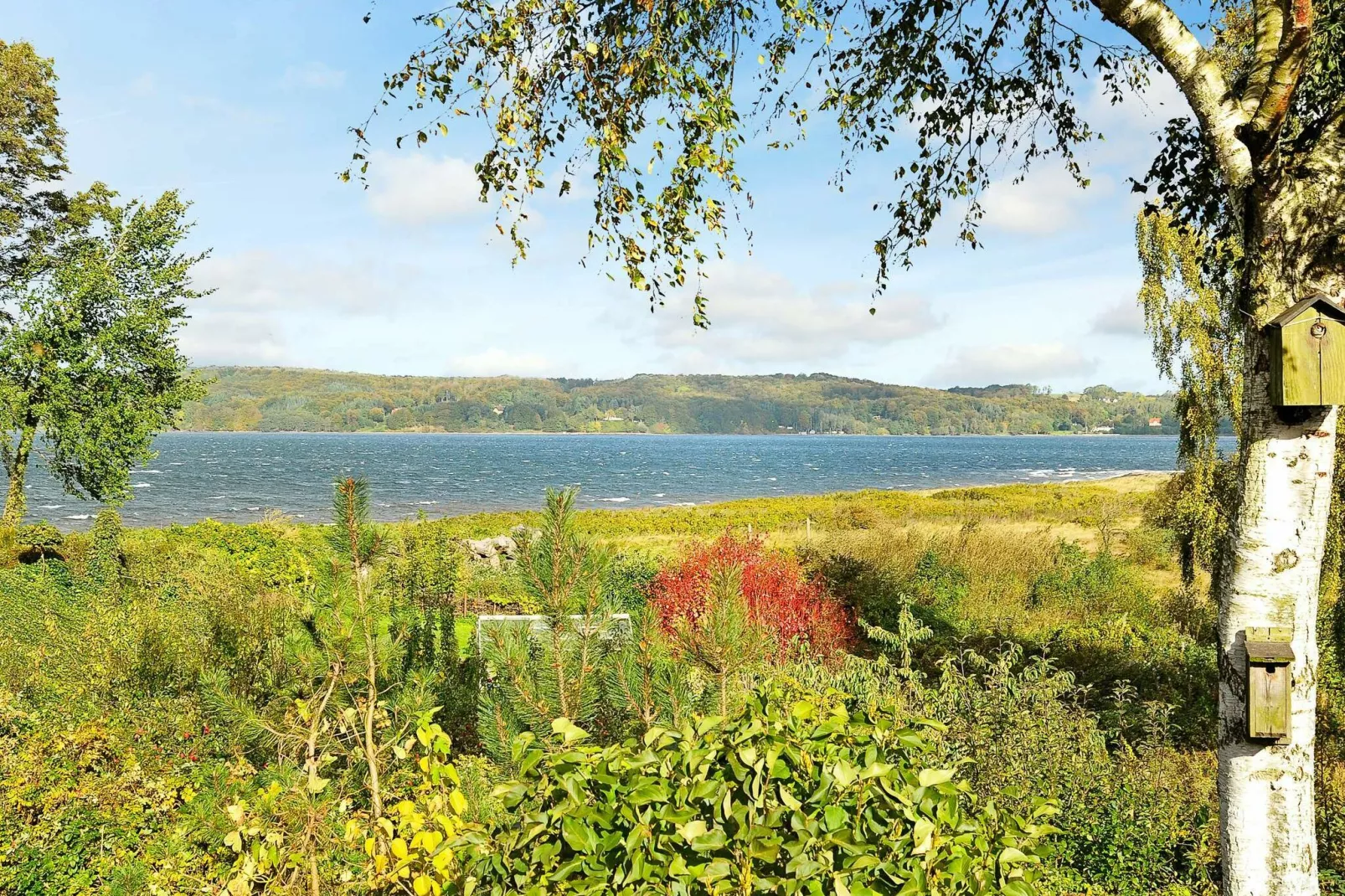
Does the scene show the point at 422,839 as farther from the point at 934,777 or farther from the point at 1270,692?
the point at 1270,692

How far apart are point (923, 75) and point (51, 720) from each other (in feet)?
20.6

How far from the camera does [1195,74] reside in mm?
2775

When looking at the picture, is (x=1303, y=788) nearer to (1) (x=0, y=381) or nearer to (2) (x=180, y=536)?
(2) (x=180, y=536)

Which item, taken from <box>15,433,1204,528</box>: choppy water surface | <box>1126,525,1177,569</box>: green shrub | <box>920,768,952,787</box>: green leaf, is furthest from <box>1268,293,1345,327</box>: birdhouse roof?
<box>15,433,1204,528</box>: choppy water surface

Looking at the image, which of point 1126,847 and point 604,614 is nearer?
point 604,614

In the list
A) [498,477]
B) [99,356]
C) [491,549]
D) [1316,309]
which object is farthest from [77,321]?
[498,477]

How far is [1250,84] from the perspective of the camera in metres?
2.70

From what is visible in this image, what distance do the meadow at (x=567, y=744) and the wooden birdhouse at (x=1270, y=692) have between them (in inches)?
30.6

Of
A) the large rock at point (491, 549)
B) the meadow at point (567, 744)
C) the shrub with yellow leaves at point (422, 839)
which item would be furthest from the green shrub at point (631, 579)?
the shrub with yellow leaves at point (422, 839)

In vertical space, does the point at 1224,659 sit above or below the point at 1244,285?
below

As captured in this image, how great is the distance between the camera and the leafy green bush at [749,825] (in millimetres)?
1401

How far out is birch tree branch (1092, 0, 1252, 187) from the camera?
2.72 m

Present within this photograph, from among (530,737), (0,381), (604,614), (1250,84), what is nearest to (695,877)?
(530,737)

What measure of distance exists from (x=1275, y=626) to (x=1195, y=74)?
6.71ft
